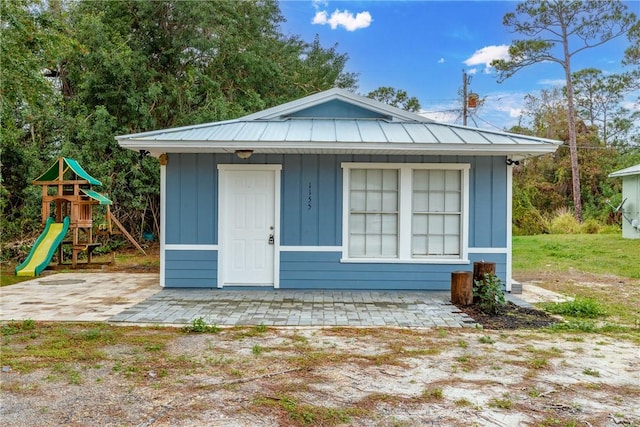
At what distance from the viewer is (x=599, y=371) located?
12.3ft

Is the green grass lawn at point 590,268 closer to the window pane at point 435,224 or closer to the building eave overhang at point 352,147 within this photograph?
the window pane at point 435,224

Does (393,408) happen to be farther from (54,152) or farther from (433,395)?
(54,152)

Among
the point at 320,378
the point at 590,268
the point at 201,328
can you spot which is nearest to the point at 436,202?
the point at 201,328

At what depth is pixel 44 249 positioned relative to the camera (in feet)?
28.5

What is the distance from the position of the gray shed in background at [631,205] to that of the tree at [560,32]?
4.73m

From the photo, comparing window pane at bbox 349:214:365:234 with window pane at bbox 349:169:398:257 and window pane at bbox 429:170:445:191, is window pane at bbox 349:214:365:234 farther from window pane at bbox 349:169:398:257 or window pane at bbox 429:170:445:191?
window pane at bbox 429:170:445:191

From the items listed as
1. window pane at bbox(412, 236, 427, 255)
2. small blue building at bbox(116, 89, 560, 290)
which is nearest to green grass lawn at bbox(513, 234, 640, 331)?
small blue building at bbox(116, 89, 560, 290)

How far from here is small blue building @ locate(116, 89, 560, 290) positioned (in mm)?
7258

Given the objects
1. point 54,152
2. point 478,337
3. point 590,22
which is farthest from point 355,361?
point 590,22

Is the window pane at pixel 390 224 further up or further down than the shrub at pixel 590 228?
further up

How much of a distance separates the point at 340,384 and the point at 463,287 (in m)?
3.27

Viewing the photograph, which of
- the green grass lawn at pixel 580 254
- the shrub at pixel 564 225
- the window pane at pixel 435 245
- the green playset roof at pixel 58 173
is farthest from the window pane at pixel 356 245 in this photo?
the shrub at pixel 564 225

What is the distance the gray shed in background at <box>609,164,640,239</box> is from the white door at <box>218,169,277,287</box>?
1256 cm

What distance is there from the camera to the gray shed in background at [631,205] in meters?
14.5
